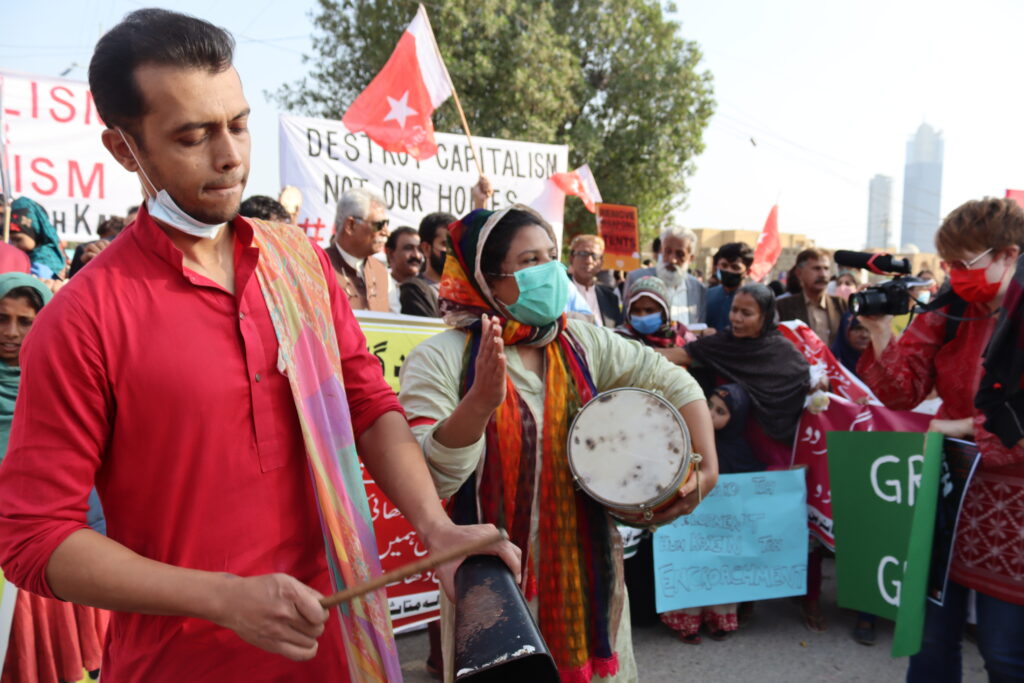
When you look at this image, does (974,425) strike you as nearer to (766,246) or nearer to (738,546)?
(738,546)

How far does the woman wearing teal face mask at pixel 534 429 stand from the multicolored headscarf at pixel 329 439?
67 centimetres

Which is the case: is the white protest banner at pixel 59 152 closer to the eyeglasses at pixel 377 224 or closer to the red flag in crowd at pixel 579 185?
the eyeglasses at pixel 377 224

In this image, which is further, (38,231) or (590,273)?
(590,273)

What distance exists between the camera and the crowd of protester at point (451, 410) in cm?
123

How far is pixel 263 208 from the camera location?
411cm

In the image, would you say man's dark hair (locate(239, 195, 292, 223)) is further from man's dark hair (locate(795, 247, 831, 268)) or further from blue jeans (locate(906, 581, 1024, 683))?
man's dark hair (locate(795, 247, 831, 268))

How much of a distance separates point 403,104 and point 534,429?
540 cm

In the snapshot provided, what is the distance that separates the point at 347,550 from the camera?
1431 millimetres

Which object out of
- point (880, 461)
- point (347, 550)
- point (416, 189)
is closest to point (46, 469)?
point (347, 550)

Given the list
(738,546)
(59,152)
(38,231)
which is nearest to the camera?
(738,546)

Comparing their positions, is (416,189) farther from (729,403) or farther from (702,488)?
(702,488)

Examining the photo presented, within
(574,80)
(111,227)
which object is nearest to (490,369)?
(111,227)

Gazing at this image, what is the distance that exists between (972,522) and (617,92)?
61.7 feet

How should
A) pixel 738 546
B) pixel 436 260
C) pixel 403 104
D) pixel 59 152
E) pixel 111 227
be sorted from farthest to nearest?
pixel 403 104 → pixel 59 152 → pixel 111 227 → pixel 436 260 → pixel 738 546
